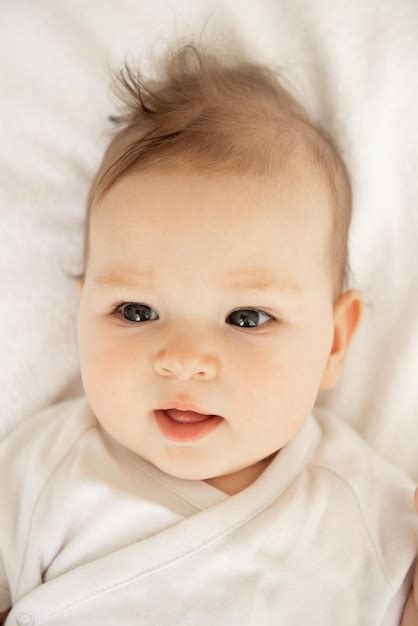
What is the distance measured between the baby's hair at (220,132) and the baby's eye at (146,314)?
7.8 inches

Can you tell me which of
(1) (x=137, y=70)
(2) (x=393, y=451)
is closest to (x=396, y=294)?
(2) (x=393, y=451)

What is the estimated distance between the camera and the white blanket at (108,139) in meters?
1.87

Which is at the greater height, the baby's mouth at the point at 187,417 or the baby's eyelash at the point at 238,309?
the baby's eyelash at the point at 238,309

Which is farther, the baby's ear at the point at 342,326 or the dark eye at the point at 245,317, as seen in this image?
the baby's ear at the point at 342,326

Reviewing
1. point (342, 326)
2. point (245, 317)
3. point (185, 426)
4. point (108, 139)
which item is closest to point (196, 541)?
point (185, 426)

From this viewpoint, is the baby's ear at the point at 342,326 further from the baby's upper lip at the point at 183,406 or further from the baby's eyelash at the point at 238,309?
the baby's upper lip at the point at 183,406

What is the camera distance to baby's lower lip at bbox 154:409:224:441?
1497 millimetres

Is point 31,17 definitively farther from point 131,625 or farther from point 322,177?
point 131,625

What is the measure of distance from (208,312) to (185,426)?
0.23m

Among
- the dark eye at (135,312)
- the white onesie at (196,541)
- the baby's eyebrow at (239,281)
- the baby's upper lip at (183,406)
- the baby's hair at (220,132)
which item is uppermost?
the baby's hair at (220,132)

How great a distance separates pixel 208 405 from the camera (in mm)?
1462

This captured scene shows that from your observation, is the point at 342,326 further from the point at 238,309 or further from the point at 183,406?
the point at 183,406

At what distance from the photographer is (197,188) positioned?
147cm

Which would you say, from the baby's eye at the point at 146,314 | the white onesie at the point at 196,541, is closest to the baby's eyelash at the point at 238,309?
the baby's eye at the point at 146,314
